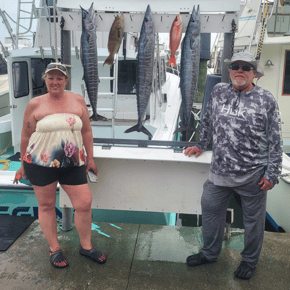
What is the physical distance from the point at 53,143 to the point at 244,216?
152 centimetres

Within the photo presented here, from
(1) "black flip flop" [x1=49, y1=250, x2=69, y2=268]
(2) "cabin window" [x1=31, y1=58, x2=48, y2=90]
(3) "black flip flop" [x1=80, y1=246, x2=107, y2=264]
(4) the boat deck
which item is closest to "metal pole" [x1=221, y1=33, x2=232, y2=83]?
(4) the boat deck

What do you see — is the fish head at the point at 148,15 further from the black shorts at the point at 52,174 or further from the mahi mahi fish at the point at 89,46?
the black shorts at the point at 52,174

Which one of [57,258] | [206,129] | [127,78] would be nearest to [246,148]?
[206,129]

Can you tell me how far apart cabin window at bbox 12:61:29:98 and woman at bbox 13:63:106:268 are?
15.6ft

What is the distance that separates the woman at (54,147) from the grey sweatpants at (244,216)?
94 cm

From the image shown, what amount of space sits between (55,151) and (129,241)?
1.27 metres

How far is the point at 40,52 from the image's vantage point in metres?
6.30

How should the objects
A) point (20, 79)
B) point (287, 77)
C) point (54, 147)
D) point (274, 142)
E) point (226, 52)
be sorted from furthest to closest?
point (287, 77)
point (20, 79)
point (226, 52)
point (54, 147)
point (274, 142)

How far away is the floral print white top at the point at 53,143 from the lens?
237 cm

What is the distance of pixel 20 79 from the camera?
700 centimetres

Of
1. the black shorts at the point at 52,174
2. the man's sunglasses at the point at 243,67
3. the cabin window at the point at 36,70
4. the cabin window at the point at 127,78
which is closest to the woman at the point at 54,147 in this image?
the black shorts at the point at 52,174

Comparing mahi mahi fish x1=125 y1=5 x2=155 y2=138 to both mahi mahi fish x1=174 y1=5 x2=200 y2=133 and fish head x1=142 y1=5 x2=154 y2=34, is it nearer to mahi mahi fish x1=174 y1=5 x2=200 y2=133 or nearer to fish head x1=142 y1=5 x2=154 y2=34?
fish head x1=142 y1=5 x2=154 y2=34

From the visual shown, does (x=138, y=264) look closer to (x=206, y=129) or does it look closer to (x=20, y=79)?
(x=206, y=129)

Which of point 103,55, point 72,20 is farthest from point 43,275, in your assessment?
point 103,55
